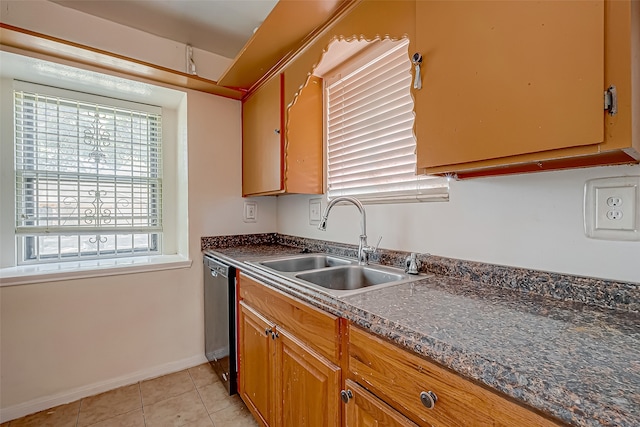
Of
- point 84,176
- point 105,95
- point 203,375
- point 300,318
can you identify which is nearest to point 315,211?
point 300,318

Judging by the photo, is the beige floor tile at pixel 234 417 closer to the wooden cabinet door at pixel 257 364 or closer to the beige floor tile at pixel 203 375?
the wooden cabinet door at pixel 257 364

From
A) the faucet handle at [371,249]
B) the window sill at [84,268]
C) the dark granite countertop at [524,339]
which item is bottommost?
the window sill at [84,268]

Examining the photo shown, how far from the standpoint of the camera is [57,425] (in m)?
1.56

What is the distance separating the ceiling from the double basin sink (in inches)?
60.6

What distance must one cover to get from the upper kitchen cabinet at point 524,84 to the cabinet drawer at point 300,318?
0.62 m

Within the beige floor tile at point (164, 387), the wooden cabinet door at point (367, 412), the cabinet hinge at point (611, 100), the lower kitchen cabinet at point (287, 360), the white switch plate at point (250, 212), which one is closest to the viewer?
the cabinet hinge at point (611, 100)

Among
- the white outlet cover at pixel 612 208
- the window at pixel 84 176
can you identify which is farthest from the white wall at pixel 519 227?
the window at pixel 84 176

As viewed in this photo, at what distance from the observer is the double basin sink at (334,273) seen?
1263 mm

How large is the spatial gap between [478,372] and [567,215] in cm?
66

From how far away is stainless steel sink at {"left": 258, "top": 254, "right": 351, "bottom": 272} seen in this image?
1.70 metres

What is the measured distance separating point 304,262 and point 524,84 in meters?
1.41

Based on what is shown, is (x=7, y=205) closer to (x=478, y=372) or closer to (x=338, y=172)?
(x=338, y=172)

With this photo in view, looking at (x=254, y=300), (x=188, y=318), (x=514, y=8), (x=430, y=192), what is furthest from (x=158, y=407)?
(x=514, y=8)

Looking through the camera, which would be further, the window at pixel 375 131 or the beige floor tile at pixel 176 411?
the beige floor tile at pixel 176 411
